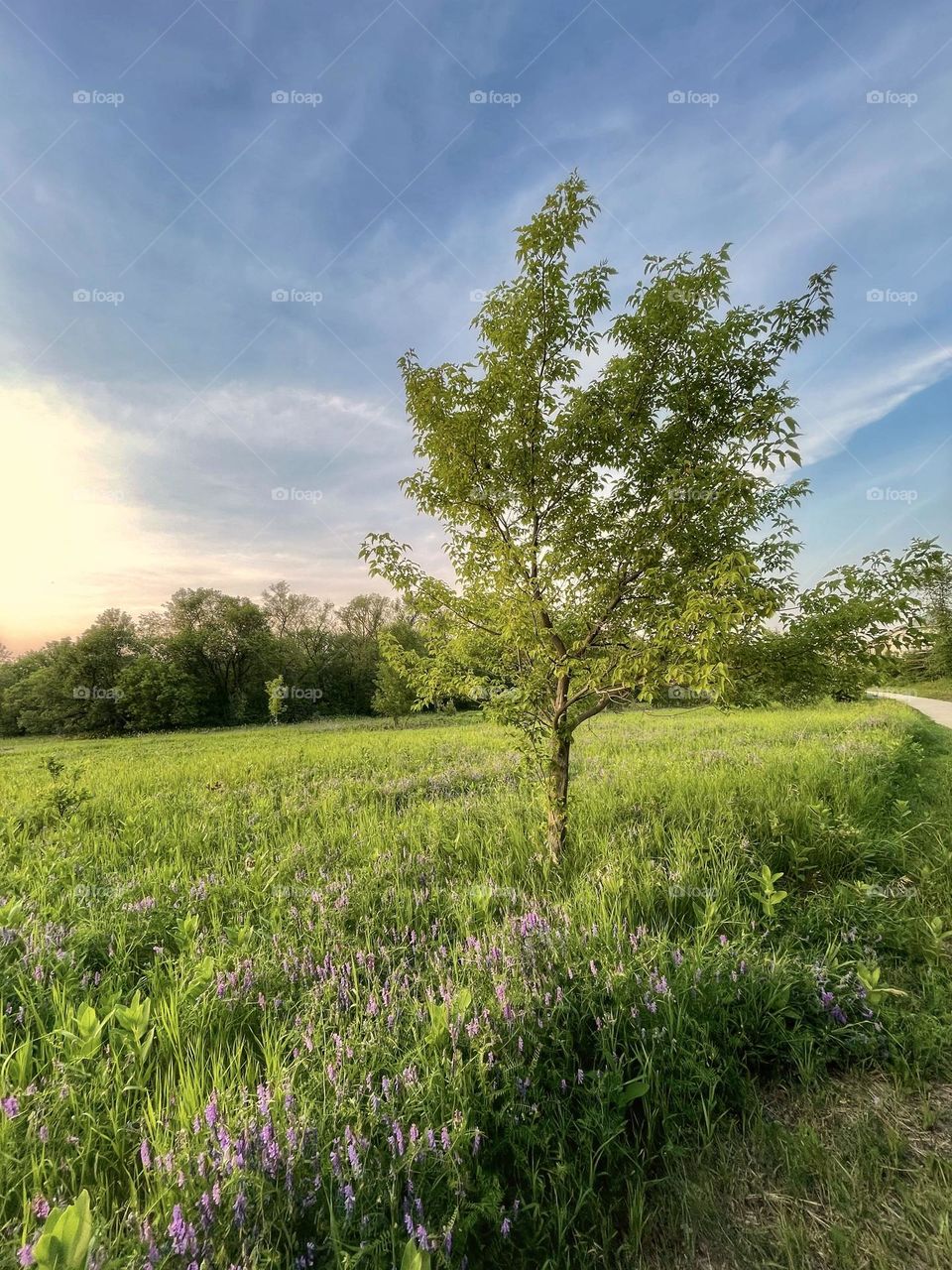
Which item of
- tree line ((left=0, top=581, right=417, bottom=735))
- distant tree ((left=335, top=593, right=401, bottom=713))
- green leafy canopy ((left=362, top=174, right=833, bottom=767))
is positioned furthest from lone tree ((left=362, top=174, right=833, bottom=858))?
distant tree ((left=335, top=593, right=401, bottom=713))

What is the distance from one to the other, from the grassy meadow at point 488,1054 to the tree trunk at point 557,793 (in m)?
0.28

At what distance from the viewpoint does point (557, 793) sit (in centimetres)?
544

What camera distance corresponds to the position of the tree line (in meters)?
60.9

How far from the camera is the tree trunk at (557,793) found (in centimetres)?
534

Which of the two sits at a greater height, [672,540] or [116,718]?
[672,540]

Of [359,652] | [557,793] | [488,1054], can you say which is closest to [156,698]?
[359,652]

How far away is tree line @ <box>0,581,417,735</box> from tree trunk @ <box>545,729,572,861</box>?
2022 inches

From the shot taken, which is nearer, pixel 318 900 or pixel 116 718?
pixel 318 900

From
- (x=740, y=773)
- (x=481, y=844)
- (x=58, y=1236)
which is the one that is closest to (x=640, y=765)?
(x=740, y=773)

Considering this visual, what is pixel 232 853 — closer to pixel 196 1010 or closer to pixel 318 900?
pixel 318 900

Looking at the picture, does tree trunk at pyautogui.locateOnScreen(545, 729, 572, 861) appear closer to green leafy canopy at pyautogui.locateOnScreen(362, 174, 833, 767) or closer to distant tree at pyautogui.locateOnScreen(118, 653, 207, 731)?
green leafy canopy at pyautogui.locateOnScreen(362, 174, 833, 767)

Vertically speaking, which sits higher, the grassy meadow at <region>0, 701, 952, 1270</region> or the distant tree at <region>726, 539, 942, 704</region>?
the distant tree at <region>726, 539, 942, 704</region>

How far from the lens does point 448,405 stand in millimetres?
5430

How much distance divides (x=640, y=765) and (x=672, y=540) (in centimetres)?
746
